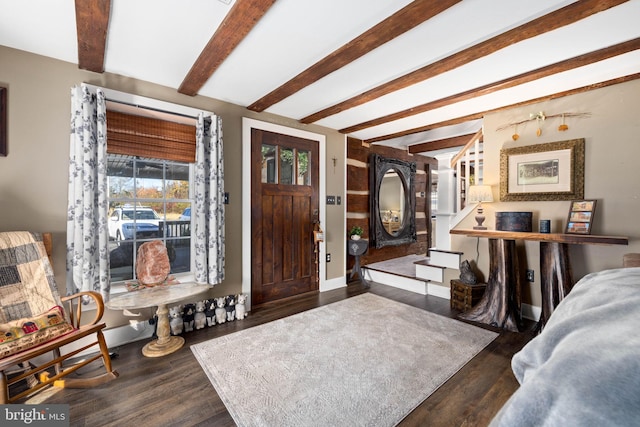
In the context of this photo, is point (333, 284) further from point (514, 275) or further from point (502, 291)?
point (514, 275)

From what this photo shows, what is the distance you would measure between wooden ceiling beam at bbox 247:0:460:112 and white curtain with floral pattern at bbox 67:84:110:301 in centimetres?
A: 160

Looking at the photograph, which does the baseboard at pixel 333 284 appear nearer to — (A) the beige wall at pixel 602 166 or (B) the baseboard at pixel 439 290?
(B) the baseboard at pixel 439 290

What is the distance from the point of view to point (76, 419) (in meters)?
1.55

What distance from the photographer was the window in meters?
2.67

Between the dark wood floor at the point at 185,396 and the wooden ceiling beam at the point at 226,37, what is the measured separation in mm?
2385

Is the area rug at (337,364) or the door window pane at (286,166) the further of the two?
the door window pane at (286,166)

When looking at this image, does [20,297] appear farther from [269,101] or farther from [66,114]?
[269,101]

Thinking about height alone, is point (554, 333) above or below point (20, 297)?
above

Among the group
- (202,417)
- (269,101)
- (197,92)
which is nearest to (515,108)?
(269,101)

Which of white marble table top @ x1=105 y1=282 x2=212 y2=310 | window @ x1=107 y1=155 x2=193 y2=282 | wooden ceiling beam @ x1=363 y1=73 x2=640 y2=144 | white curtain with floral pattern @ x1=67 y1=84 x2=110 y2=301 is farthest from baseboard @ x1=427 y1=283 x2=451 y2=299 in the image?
white curtain with floral pattern @ x1=67 y1=84 x2=110 y2=301

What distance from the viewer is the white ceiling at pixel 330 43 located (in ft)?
5.39

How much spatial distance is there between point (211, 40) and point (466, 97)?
8.02ft

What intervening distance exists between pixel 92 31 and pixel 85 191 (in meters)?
1.17
